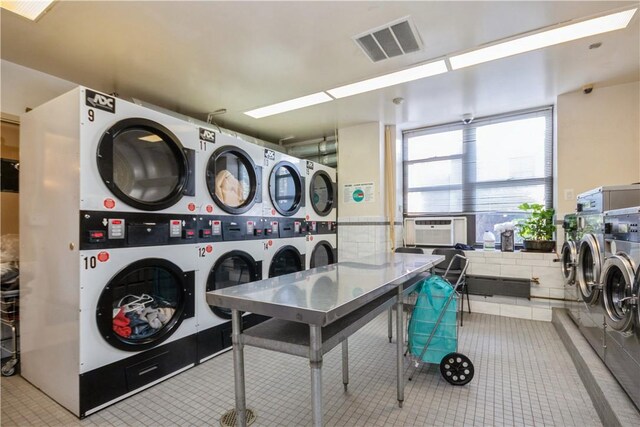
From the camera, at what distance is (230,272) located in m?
3.44

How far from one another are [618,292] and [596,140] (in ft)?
8.49

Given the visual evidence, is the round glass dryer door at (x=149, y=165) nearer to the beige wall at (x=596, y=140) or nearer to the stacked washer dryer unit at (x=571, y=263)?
the stacked washer dryer unit at (x=571, y=263)

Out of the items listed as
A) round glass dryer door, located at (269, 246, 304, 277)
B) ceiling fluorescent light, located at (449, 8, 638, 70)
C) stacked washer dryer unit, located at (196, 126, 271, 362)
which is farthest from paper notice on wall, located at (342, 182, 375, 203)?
ceiling fluorescent light, located at (449, 8, 638, 70)

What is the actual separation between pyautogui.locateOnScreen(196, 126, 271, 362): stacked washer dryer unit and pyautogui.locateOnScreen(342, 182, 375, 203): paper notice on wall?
1.92 metres

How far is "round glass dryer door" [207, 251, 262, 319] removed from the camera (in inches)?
121

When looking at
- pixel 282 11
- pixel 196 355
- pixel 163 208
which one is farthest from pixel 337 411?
pixel 282 11

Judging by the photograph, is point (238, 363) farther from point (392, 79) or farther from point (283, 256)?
point (392, 79)

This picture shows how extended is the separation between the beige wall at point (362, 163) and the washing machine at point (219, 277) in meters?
2.11

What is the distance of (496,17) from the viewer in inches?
93.9

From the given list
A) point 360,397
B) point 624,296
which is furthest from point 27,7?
point 624,296

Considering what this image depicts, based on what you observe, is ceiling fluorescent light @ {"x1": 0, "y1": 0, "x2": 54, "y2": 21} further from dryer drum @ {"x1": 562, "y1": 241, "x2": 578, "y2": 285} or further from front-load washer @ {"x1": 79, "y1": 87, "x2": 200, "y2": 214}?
dryer drum @ {"x1": 562, "y1": 241, "x2": 578, "y2": 285}

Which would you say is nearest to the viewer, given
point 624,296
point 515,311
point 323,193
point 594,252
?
point 624,296

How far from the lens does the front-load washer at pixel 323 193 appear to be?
4.76 meters

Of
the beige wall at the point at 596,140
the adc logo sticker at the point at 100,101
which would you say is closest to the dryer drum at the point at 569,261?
the beige wall at the point at 596,140
